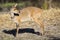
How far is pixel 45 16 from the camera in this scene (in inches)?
531

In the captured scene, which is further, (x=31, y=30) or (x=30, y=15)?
(x=31, y=30)

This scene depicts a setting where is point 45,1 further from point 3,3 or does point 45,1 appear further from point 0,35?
point 0,35

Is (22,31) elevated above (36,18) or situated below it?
below

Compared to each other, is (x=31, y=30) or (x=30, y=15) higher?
(x=30, y=15)

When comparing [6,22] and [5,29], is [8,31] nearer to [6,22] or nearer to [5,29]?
[5,29]

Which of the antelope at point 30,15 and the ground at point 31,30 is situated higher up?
the antelope at point 30,15

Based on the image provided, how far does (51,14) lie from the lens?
14.0m

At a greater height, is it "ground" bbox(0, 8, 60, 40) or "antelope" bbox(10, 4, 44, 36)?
"antelope" bbox(10, 4, 44, 36)

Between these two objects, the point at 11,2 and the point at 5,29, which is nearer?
the point at 5,29

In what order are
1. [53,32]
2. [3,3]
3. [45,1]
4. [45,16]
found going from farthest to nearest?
[3,3], [45,1], [45,16], [53,32]

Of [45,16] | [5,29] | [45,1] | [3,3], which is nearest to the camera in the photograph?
[5,29]

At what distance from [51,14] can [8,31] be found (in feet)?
14.1

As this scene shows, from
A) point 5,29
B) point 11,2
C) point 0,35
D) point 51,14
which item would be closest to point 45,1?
point 51,14

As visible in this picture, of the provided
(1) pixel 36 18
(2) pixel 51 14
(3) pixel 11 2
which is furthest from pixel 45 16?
(3) pixel 11 2
